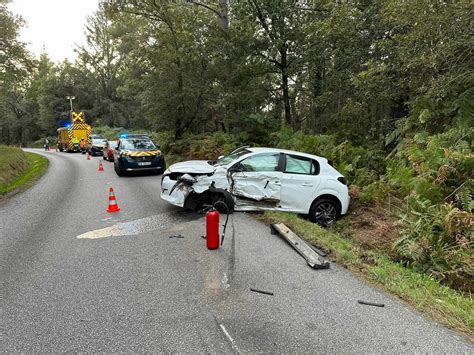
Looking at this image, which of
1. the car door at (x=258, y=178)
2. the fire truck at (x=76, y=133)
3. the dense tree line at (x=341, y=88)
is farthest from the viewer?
the fire truck at (x=76, y=133)

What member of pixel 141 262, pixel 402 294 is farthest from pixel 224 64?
pixel 402 294

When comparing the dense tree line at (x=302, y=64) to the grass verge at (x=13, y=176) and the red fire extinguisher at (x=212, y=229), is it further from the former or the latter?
the grass verge at (x=13, y=176)

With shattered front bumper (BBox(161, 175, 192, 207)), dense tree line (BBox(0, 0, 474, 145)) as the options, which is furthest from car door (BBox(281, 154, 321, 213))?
dense tree line (BBox(0, 0, 474, 145))

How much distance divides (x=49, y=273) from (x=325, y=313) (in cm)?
394

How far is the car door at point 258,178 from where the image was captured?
26.0 feet

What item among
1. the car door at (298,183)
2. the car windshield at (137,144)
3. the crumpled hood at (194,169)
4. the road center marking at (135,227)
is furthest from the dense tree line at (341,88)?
the road center marking at (135,227)

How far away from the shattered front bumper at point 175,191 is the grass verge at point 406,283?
2637mm

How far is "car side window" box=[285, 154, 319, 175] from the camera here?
804cm

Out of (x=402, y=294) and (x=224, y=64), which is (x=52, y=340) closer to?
(x=402, y=294)

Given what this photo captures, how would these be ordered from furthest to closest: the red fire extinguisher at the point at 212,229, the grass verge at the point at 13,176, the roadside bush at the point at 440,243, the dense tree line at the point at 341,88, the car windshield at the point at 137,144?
the car windshield at the point at 137,144
the grass verge at the point at 13,176
the dense tree line at the point at 341,88
the red fire extinguisher at the point at 212,229
the roadside bush at the point at 440,243

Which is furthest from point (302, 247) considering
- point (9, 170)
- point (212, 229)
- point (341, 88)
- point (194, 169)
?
point (9, 170)

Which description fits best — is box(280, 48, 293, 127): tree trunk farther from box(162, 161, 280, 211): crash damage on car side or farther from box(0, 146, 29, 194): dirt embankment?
box(0, 146, 29, 194): dirt embankment

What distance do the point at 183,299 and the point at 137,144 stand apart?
12.5 metres

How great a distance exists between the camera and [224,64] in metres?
15.5
